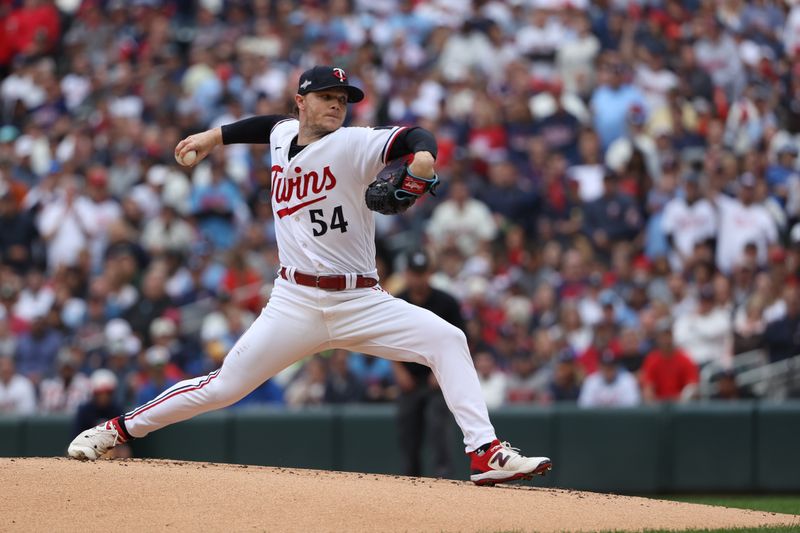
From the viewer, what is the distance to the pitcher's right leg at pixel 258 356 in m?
6.26

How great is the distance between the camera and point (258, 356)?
6.27 m

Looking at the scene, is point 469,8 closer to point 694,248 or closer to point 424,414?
point 694,248

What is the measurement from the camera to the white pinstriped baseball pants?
6.27 meters

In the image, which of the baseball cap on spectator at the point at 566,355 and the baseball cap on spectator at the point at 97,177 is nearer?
the baseball cap on spectator at the point at 566,355

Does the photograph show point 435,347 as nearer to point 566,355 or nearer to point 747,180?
point 566,355

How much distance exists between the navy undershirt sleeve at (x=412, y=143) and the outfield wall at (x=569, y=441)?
5474mm

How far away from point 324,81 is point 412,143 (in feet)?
1.76

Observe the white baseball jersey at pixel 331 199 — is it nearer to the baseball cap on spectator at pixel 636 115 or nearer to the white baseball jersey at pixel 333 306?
Result: the white baseball jersey at pixel 333 306

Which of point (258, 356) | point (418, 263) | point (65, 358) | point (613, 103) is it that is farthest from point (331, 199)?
point (613, 103)

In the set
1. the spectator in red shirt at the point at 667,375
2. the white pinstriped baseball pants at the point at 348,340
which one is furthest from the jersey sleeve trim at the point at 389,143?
the spectator in red shirt at the point at 667,375

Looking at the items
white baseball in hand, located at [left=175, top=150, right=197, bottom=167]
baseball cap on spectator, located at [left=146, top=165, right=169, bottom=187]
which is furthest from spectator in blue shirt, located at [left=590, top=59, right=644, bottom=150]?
white baseball in hand, located at [left=175, top=150, right=197, bottom=167]

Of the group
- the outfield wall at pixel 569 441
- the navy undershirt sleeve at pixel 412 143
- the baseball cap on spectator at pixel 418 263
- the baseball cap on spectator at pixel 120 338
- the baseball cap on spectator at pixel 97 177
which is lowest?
the outfield wall at pixel 569 441

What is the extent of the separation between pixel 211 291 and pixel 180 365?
3.86 feet

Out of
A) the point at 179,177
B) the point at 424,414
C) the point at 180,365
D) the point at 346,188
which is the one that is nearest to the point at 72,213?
the point at 179,177
